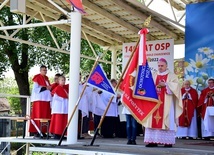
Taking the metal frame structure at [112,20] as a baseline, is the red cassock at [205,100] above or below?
below

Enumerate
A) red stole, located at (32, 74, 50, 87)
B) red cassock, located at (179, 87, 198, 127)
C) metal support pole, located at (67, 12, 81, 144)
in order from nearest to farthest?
metal support pole, located at (67, 12, 81, 144), red stole, located at (32, 74, 50, 87), red cassock, located at (179, 87, 198, 127)

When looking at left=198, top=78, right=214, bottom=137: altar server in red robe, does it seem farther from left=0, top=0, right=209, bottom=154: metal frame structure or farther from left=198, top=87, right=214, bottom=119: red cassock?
left=0, top=0, right=209, bottom=154: metal frame structure

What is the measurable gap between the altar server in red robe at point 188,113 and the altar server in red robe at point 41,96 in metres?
4.18

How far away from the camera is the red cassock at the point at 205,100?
12.4m

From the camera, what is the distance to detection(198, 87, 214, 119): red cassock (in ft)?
40.7

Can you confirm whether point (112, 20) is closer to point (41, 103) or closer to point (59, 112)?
point (41, 103)

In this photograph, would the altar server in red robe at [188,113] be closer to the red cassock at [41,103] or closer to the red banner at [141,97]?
the red cassock at [41,103]

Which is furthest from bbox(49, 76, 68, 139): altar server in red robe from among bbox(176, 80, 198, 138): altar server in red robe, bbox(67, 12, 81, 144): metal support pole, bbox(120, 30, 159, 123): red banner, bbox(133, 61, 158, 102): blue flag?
bbox(176, 80, 198, 138): altar server in red robe

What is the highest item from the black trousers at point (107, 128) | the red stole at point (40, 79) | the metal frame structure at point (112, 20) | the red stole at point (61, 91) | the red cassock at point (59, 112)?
the metal frame structure at point (112, 20)

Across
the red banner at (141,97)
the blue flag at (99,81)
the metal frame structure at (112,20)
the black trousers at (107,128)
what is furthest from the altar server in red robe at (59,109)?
the red banner at (141,97)

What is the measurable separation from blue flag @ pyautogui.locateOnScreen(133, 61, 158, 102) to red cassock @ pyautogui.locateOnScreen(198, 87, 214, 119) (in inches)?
195

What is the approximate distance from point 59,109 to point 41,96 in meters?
0.73

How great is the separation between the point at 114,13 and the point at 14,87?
124ft

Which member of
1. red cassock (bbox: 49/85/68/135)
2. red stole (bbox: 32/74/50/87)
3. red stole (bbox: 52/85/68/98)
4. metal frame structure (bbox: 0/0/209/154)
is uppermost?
metal frame structure (bbox: 0/0/209/154)
